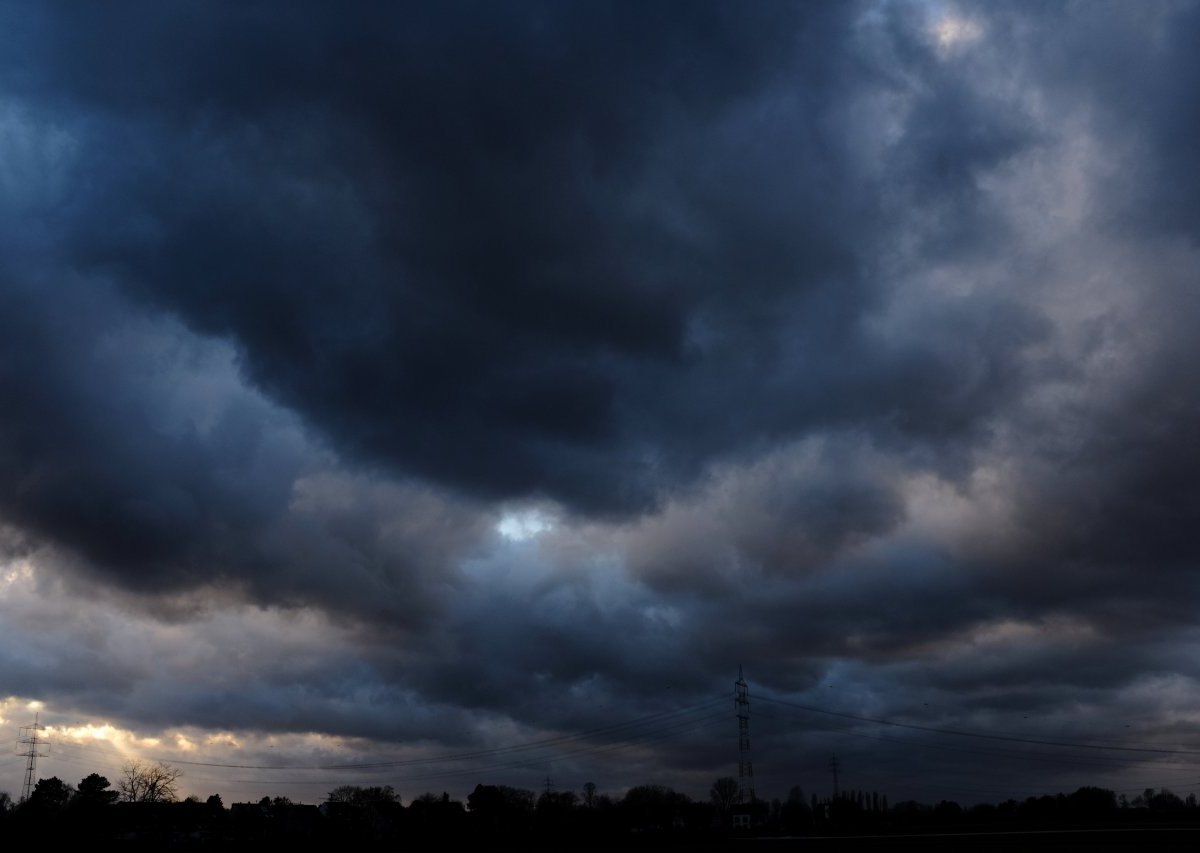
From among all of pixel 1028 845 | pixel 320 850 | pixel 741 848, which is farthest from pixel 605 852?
pixel 1028 845

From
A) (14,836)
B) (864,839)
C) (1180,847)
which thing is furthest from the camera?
(864,839)

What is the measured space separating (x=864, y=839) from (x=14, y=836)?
144 meters

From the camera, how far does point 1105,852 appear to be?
12169cm

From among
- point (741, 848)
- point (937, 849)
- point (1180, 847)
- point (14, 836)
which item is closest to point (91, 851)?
point (14, 836)

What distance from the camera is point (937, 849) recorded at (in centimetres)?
14375

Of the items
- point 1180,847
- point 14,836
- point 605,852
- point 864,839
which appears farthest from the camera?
point 864,839

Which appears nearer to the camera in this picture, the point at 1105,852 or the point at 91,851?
the point at 1105,852

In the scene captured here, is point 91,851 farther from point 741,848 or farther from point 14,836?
point 741,848

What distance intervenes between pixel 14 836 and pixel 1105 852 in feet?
482

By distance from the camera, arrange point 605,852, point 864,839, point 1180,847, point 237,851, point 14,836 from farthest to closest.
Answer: point 864,839 → point 237,851 → point 605,852 → point 14,836 → point 1180,847

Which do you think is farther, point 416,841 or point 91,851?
point 416,841

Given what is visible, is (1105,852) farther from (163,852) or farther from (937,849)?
(163,852)

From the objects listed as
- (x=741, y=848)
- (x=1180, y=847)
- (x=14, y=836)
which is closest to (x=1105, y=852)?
(x=1180, y=847)

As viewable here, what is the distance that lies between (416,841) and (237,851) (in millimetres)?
38843
